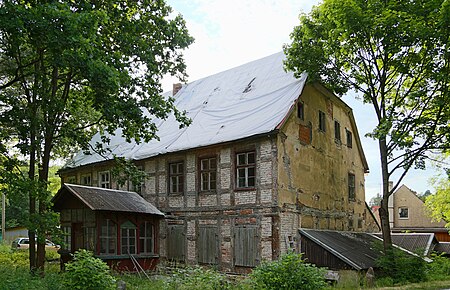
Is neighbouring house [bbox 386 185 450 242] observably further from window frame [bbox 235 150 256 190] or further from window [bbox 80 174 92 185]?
window frame [bbox 235 150 256 190]

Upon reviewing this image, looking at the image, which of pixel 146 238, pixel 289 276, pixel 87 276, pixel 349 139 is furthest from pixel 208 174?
pixel 87 276

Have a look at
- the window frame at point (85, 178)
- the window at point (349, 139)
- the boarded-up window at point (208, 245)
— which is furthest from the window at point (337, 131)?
the window frame at point (85, 178)

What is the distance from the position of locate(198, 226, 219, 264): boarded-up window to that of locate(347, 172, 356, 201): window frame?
329 inches

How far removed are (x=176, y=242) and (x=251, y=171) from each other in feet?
17.6

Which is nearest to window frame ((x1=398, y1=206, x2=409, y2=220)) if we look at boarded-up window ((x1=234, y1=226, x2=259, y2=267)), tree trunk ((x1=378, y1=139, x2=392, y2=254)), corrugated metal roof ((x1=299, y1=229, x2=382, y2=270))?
corrugated metal roof ((x1=299, y1=229, x2=382, y2=270))

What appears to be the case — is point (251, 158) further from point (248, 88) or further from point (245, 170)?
point (248, 88)

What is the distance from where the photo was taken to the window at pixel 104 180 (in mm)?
26000

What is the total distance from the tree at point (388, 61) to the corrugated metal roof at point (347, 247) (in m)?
1.06

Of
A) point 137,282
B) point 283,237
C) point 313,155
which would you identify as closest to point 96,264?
point 137,282

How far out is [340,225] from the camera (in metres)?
23.0

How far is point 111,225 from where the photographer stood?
67.1 feet

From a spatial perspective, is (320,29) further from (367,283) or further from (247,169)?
(367,283)

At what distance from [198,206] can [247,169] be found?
3148 mm

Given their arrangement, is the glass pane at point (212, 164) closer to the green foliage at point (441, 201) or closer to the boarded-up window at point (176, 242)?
the boarded-up window at point (176, 242)
